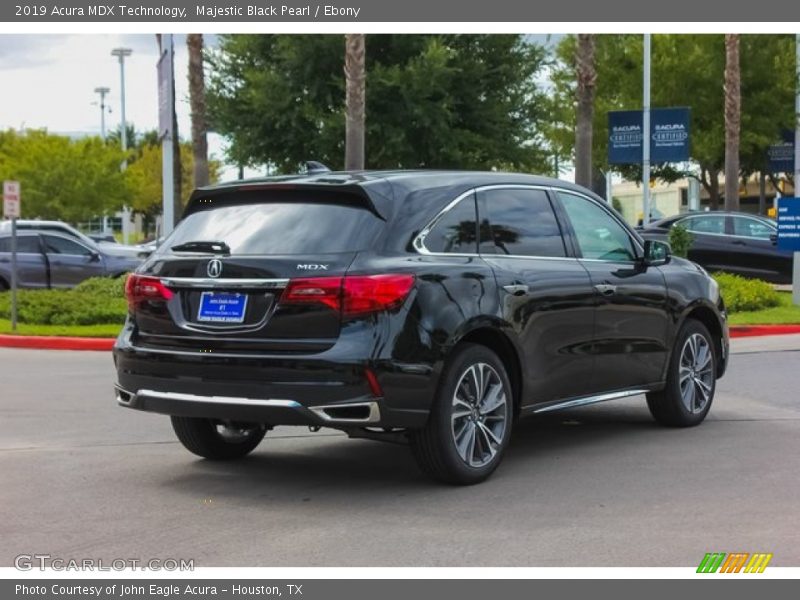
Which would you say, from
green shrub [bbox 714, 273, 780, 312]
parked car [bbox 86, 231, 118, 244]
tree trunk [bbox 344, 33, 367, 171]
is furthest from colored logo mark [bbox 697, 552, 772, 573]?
parked car [bbox 86, 231, 118, 244]

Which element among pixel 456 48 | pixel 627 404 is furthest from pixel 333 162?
pixel 627 404

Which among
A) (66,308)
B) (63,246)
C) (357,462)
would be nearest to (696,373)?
(357,462)

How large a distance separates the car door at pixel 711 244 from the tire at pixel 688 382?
15.4 meters

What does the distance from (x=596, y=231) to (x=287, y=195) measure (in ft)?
7.79

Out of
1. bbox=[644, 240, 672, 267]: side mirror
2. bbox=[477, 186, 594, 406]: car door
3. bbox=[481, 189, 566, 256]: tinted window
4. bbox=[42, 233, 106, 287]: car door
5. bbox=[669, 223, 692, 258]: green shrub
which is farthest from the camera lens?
bbox=[42, 233, 106, 287]: car door

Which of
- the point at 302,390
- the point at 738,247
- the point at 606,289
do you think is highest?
the point at 606,289

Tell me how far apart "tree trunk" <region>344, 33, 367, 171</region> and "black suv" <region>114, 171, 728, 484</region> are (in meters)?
15.2

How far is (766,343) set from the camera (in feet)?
51.6

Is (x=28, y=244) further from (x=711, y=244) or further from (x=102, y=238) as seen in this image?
(x=102, y=238)

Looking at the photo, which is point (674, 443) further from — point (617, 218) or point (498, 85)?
point (498, 85)

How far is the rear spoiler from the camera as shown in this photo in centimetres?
688

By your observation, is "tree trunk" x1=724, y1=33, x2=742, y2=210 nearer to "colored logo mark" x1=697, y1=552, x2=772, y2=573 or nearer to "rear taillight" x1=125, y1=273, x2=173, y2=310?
"rear taillight" x1=125, y1=273, x2=173, y2=310

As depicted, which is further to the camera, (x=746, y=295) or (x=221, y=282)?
(x=746, y=295)
